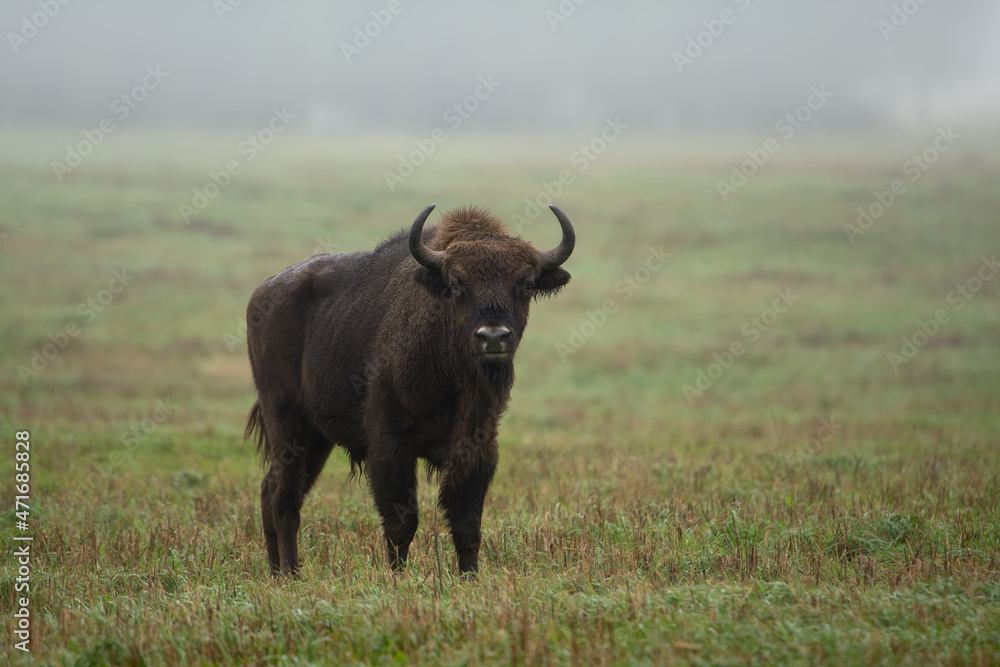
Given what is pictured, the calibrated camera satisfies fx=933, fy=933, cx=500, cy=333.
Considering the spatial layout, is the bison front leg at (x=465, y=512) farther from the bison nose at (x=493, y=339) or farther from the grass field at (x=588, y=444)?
the bison nose at (x=493, y=339)

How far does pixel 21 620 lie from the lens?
5.57 meters

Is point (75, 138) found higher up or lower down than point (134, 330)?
higher up

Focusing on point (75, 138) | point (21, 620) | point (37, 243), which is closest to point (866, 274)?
point (37, 243)

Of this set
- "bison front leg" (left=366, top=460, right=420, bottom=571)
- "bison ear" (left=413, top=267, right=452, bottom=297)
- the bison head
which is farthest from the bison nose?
"bison front leg" (left=366, top=460, right=420, bottom=571)

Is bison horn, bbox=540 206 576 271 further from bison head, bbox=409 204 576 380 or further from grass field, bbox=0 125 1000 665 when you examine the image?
grass field, bbox=0 125 1000 665

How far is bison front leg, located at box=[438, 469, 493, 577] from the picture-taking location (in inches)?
286

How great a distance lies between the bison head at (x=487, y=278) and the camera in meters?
7.04

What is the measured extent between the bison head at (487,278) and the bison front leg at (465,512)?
903 mm

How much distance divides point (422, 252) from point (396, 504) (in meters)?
2.03

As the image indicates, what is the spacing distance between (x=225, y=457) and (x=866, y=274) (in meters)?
28.1

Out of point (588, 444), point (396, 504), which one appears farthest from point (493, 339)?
point (588, 444)

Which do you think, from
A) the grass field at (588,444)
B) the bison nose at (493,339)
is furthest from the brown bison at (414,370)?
the grass field at (588,444)

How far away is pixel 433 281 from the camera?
7586mm

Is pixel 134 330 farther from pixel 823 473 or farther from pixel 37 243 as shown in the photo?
pixel 823 473
